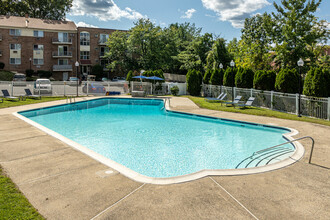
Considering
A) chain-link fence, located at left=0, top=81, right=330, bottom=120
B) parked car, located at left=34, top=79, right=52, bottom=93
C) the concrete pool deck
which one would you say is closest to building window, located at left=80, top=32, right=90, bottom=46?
chain-link fence, located at left=0, top=81, right=330, bottom=120

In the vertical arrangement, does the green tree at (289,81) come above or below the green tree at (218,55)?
below

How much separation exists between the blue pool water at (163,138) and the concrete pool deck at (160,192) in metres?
2.08

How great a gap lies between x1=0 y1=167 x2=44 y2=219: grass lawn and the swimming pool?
87.4 inches

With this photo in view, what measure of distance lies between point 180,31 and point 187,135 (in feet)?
181

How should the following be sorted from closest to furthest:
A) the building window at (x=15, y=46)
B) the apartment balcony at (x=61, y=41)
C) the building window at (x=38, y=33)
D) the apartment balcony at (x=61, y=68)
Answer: the building window at (x=15, y=46) → the building window at (x=38, y=33) → the apartment balcony at (x=61, y=68) → the apartment balcony at (x=61, y=41)

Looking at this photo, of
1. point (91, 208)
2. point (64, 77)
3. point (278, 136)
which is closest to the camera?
point (91, 208)

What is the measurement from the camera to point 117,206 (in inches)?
177

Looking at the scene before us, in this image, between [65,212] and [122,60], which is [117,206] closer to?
[65,212]

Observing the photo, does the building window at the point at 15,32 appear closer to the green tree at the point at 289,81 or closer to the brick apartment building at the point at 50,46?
the brick apartment building at the point at 50,46

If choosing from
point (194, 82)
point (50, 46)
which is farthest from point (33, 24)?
point (194, 82)

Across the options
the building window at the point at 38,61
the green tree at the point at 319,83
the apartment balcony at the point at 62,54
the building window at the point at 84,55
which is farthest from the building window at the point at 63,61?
the green tree at the point at 319,83

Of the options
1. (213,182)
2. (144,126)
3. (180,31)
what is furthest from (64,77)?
(213,182)

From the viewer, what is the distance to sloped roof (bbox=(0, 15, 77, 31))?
48.1 meters

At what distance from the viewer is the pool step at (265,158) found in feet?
26.5
